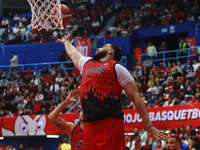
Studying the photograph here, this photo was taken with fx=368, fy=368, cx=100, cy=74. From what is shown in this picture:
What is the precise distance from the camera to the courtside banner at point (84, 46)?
60.4 feet

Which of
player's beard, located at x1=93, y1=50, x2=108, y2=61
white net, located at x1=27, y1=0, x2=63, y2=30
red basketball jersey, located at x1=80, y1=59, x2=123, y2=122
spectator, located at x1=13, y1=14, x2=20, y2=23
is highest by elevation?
spectator, located at x1=13, y1=14, x2=20, y2=23

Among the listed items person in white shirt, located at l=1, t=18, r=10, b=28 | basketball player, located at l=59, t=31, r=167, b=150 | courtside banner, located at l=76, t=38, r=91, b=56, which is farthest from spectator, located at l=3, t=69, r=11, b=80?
basketball player, located at l=59, t=31, r=167, b=150

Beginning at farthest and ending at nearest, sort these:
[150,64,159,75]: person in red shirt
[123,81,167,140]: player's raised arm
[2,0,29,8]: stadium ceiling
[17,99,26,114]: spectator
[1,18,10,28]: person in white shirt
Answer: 1. [2,0,29,8]: stadium ceiling
2. [1,18,10,28]: person in white shirt
3. [17,99,26,114]: spectator
4. [150,64,159,75]: person in red shirt
5. [123,81,167,140]: player's raised arm

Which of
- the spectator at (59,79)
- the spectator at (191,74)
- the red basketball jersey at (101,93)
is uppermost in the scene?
the red basketball jersey at (101,93)

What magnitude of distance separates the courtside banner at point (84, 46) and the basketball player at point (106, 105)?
584 inches

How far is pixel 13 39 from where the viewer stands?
2308 cm

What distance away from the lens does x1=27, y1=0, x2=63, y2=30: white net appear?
6.50 m

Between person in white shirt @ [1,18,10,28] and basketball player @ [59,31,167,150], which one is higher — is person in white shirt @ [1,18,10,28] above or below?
above

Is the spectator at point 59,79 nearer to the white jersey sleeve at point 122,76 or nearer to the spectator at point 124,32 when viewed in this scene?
the spectator at point 124,32

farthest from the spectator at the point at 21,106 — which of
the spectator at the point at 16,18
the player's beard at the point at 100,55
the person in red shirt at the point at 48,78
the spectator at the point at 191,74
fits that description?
the player's beard at the point at 100,55

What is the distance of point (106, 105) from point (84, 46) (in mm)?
15213

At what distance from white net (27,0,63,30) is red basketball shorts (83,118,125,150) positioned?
327cm

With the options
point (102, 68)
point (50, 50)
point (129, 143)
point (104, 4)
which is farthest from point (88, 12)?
point (102, 68)

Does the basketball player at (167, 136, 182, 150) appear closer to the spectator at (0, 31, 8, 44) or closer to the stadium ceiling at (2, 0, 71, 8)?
the spectator at (0, 31, 8, 44)
